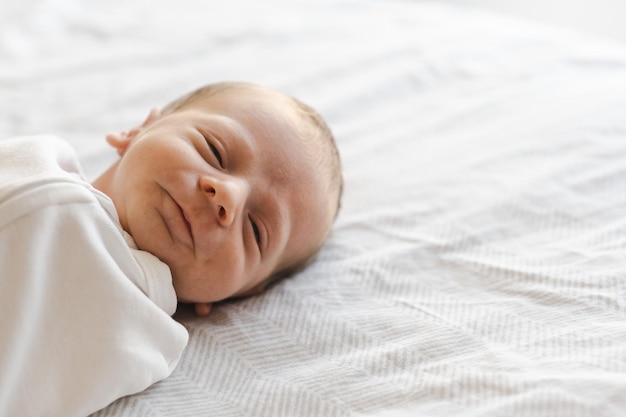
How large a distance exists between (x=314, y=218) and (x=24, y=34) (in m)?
1.06

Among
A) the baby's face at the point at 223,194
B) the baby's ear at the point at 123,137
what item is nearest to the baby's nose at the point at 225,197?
the baby's face at the point at 223,194

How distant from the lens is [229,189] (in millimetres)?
1031

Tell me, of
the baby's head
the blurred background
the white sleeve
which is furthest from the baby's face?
the blurred background

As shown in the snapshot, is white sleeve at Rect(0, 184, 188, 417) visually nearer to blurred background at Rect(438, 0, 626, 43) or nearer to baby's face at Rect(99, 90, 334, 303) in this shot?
baby's face at Rect(99, 90, 334, 303)

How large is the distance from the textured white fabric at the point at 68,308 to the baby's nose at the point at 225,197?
0.43 feet

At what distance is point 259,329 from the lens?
3.58ft

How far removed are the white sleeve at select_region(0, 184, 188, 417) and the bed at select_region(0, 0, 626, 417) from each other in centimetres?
5

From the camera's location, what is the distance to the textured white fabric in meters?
0.88

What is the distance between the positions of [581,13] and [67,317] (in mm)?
2128

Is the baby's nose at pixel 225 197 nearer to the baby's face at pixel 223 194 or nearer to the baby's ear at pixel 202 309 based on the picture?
Result: the baby's face at pixel 223 194

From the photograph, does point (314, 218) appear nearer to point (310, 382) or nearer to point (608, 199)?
point (310, 382)

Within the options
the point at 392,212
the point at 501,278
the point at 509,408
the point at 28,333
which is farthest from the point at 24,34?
the point at 509,408

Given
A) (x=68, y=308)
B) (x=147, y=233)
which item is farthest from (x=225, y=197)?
(x=68, y=308)

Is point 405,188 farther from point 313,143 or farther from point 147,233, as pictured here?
point 147,233
